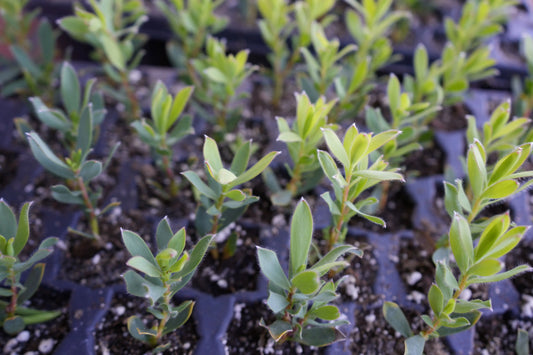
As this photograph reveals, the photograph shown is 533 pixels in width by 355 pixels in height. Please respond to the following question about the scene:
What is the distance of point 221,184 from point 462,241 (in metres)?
0.33

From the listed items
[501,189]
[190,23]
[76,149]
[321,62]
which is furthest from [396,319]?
[190,23]

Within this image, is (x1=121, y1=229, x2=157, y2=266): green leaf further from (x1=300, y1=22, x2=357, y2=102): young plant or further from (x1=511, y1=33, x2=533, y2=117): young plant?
(x1=511, y1=33, x2=533, y2=117): young plant

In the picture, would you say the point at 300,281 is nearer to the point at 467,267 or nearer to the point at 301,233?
the point at 301,233

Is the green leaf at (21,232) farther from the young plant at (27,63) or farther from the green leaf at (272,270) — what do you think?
the young plant at (27,63)

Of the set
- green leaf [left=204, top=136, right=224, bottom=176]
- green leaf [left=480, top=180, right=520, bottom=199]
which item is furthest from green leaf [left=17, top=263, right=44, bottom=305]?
green leaf [left=480, top=180, right=520, bottom=199]

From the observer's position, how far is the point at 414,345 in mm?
674

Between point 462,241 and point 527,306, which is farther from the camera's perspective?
point 527,306

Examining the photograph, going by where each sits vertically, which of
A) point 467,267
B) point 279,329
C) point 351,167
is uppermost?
point 351,167

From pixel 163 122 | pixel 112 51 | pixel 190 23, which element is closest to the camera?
pixel 163 122

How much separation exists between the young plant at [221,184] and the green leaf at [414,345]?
0.31 m

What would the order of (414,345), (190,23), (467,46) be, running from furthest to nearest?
(467,46), (190,23), (414,345)

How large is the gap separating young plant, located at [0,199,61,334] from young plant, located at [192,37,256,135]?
381mm

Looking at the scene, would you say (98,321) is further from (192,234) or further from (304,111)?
(304,111)

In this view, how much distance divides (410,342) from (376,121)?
0.37 meters
